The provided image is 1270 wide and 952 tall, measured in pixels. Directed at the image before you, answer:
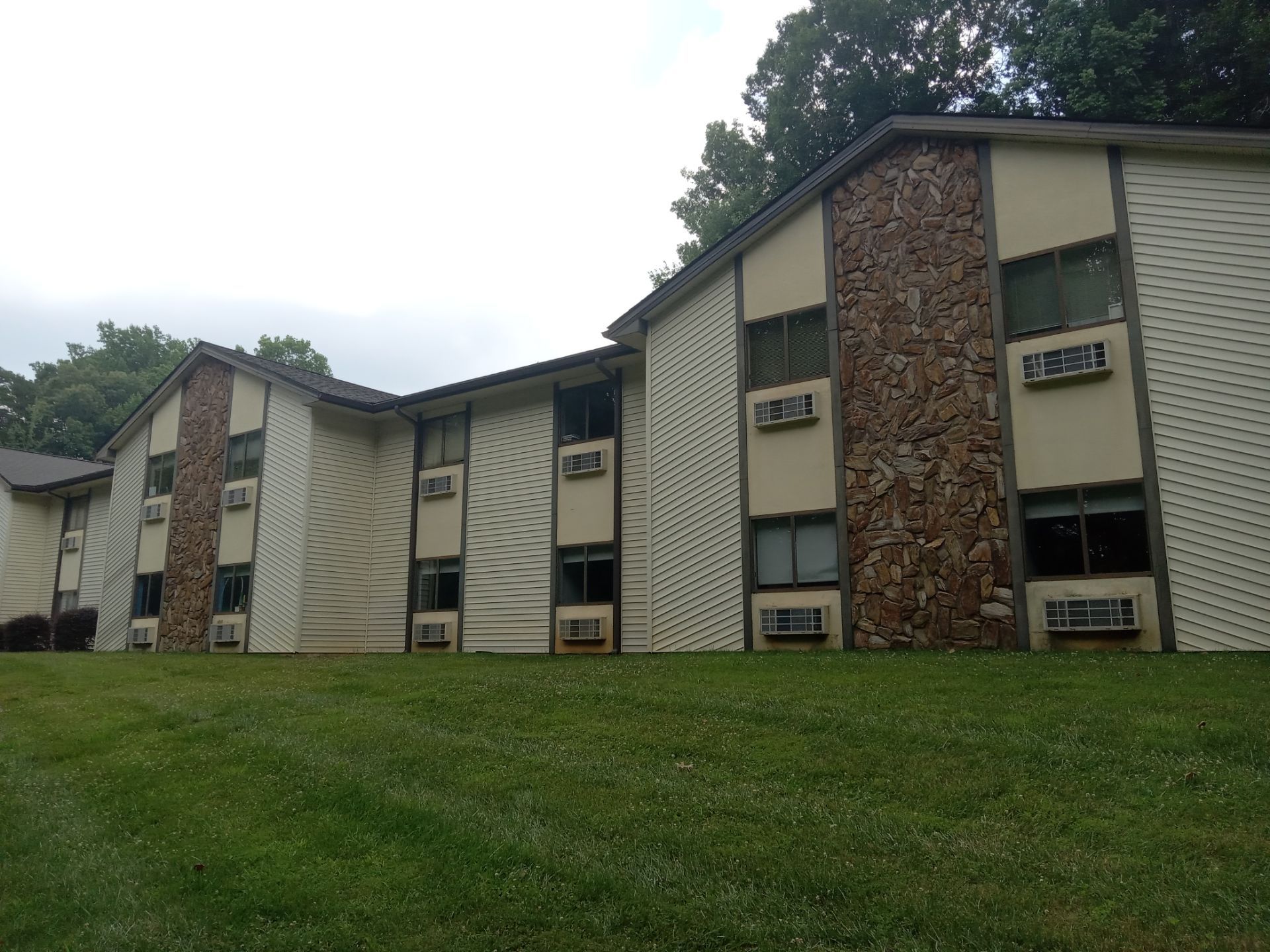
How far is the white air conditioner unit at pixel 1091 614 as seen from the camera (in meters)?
11.0

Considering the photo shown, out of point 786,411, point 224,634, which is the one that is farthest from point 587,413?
point 224,634

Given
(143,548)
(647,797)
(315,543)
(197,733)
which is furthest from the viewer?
(143,548)

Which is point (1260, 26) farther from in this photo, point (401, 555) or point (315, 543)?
point (315, 543)

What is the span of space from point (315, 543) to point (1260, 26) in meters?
22.6

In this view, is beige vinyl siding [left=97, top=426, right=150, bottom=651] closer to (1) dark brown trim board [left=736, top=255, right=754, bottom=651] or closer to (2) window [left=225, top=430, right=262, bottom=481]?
(2) window [left=225, top=430, right=262, bottom=481]

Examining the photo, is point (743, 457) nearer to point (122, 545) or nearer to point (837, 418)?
point (837, 418)

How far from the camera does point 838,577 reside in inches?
522

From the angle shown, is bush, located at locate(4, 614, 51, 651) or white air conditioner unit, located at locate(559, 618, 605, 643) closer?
white air conditioner unit, located at locate(559, 618, 605, 643)

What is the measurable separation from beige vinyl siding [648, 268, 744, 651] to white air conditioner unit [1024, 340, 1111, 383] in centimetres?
455

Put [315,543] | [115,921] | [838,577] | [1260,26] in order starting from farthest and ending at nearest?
1. [315,543]
2. [1260,26]
3. [838,577]
4. [115,921]

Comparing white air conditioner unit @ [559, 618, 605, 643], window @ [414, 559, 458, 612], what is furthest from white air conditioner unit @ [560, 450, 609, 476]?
window @ [414, 559, 458, 612]

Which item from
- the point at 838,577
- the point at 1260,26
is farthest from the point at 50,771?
the point at 1260,26

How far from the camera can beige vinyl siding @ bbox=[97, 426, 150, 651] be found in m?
24.8

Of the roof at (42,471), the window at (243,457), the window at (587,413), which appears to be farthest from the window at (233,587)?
the roof at (42,471)
